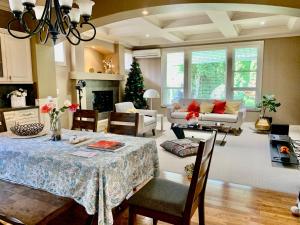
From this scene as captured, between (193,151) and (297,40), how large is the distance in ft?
15.2

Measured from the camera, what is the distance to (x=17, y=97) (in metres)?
3.98

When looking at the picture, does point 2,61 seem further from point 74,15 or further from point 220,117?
point 220,117

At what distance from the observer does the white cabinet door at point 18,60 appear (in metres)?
3.80

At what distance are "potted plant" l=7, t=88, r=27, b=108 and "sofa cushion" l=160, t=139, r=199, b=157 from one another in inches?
107

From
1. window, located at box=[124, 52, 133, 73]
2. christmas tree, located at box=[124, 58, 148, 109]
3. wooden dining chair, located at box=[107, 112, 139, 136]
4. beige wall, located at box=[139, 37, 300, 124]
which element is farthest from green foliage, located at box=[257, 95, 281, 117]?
wooden dining chair, located at box=[107, 112, 139, 136]

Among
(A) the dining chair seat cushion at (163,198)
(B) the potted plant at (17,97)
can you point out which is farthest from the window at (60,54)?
(A) the dining chair seat cushion at (163,198)

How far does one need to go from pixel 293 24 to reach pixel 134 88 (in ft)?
14.8

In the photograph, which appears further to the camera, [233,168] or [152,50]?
[152,50]

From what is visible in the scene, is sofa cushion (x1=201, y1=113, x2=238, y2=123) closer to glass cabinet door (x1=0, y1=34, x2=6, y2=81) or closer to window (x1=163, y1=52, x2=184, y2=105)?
window (x1=163, y1=52, x2=184, y2=105)

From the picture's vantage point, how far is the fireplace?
655 centimetres

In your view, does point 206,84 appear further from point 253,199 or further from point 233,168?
point 253,199

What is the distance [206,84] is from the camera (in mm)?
7297

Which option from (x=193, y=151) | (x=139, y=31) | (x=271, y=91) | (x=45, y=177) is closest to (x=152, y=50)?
(x=139, y=31)

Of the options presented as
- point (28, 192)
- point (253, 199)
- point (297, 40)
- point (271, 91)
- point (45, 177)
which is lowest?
point (253, 199)
